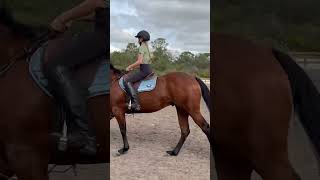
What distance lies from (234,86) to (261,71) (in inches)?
5.2

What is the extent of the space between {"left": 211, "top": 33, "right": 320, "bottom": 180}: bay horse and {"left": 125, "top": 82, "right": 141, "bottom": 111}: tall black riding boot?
2.22 m

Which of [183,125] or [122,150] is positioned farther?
[183,125]

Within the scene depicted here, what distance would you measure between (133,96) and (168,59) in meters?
1.47

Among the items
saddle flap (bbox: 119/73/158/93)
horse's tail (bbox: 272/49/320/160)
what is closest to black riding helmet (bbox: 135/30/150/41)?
horse's tail (bbox: 272/49/320/160)

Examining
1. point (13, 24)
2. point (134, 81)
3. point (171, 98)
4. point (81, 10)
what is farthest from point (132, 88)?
point (81, 10)

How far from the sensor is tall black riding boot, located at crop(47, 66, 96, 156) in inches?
64.6

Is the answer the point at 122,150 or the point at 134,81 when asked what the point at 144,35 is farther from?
the point at 134,81

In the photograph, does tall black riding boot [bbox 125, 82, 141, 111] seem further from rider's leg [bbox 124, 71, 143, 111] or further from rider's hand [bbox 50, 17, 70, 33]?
rider's hand [bbox 50, 17, 70, 33]

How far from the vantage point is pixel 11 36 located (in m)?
1.75

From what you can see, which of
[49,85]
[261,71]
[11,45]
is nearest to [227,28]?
[261,71]

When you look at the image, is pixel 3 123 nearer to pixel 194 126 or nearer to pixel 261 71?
→ pixel 261 71

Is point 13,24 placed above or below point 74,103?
above

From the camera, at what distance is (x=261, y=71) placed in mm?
1568

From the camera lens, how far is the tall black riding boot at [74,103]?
5.39 ft
